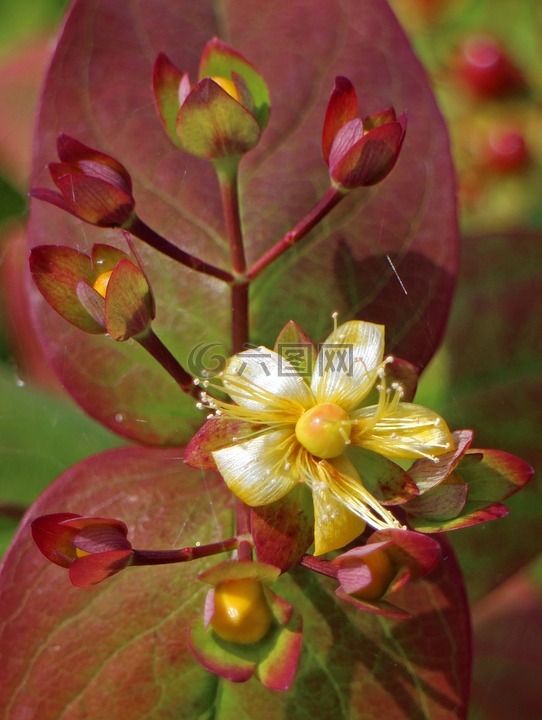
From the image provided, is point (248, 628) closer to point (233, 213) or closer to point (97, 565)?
point (97, 565)

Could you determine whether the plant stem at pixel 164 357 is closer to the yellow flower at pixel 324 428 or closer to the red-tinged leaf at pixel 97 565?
the yellow flower at pixel 324 428

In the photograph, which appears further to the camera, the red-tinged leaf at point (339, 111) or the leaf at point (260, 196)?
the leaf at point (260, 196)

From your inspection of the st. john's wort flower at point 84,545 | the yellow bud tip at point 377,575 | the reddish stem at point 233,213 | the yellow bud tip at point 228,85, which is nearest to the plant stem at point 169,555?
the st. john's wort flower at point 84,545

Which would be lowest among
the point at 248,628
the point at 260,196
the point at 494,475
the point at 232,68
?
the point at 248,628

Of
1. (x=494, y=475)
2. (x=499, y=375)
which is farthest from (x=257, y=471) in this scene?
(x=499, y=375)

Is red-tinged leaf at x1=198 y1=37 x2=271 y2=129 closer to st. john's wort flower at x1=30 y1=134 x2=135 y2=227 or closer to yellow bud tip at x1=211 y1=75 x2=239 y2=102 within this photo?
yellow bud tip at x1=211 y1=75 x2=239 y2=102

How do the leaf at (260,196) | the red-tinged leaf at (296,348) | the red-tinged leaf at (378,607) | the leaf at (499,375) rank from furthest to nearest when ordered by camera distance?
the leaf at (499,375)
the leaf at (260,196)
the red-tinged leaf at (296,348)
the red-tinged leaf at (378,607)

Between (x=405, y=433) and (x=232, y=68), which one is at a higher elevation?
(x=232, y=68)
